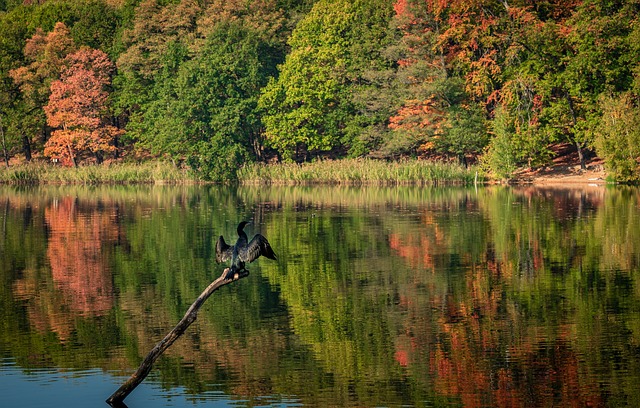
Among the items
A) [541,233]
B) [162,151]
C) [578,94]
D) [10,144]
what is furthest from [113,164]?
[541,233]

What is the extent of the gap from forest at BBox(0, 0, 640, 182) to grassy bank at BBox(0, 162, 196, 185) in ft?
5.04

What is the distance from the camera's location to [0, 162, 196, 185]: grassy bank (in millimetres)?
72375

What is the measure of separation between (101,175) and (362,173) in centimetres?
2072

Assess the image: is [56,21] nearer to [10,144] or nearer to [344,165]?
[10,144]

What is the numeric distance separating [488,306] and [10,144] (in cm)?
6917

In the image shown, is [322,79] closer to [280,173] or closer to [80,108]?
[280,173]

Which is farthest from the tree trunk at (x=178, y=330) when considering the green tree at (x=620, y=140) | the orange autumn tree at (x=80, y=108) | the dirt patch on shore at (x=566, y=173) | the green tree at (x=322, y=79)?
the orange autumn tree at (x=80, y=108)

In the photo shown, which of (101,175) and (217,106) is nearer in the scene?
(217,106)

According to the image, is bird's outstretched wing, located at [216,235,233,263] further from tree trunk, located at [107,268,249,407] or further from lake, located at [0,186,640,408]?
lake, located at [0,186,640,408]

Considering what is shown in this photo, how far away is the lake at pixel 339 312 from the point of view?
13.4m

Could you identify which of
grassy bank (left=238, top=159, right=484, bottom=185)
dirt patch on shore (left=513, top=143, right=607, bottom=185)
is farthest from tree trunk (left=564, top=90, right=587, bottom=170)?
grassy bank (left=238, top=159, right=484, bottom=185)

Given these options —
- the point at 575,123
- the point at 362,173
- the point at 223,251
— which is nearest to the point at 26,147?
the point at 362,173

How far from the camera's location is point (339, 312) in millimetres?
18531

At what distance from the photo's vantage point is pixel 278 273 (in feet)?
77.9
